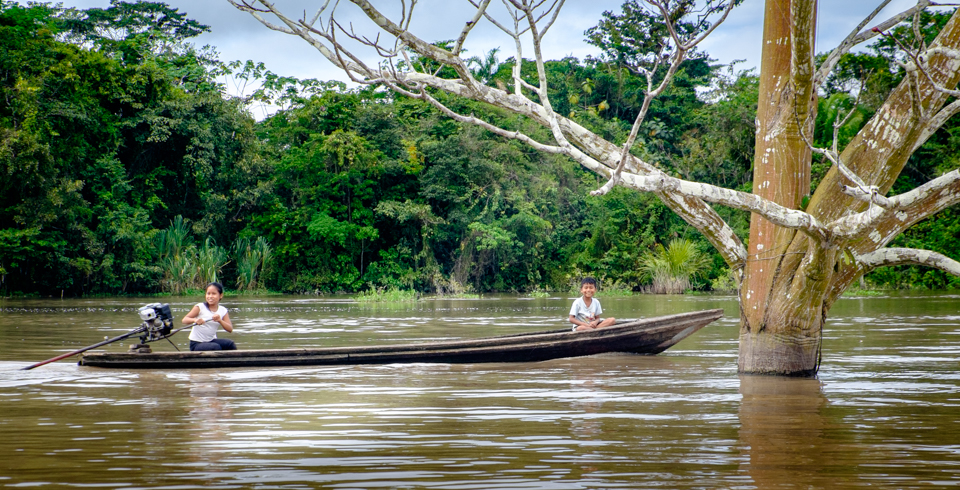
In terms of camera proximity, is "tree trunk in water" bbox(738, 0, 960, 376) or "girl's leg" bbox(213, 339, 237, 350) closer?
"tree trunk in water" bbox(738, 0, 960, 376)

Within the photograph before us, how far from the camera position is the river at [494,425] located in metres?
3.99

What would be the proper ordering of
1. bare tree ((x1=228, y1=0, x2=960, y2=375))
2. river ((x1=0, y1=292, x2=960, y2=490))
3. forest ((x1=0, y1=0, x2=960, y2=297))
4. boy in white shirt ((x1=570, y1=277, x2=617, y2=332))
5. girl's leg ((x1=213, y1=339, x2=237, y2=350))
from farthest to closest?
forest ((x1=0, y1=0, x2=960, y2=297)), boy in white shirt ((x1=570, y1=277, x2=617, y2=332)), girl's leg ((x1=213, y1=339, x2=237, y2=350)), bare tree ((x1=228, y1=0, x2=960, y2=375)), river ((x1=0, y1=292, x2=960, y2=490))

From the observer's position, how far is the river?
399 centimetres

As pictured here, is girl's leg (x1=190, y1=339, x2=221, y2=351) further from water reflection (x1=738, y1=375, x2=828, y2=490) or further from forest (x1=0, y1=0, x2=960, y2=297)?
forest (x1=0, y1=0, x2=960, y2=297)

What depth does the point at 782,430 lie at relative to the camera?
200 inches

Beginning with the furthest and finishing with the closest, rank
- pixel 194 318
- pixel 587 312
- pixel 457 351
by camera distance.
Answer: pixel 587 312
pixel 194 318
pixel 457 351

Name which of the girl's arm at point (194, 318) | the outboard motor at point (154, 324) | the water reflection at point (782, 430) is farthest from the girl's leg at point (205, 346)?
the water reflection at point (782, 430)

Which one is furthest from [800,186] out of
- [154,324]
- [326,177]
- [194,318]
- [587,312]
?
[326,177]

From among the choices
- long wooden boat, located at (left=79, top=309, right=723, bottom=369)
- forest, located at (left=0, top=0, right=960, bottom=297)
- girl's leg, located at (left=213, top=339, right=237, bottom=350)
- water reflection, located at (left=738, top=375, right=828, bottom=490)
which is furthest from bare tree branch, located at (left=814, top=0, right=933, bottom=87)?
forest, located at (left=0, top=0, right=960, bottom=297)

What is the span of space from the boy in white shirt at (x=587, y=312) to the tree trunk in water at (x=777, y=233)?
7.41 feet

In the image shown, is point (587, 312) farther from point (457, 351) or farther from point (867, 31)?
point (867, 31)

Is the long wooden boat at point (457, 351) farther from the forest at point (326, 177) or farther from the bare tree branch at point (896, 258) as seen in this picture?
the forest at point (326, 177)

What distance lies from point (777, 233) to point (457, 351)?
327 cm

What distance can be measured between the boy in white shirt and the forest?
60.7 feet
